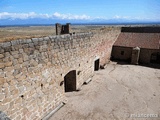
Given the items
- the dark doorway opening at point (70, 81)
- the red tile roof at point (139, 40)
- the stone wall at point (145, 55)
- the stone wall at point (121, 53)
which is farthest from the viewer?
the stone wall at point (121, 53)

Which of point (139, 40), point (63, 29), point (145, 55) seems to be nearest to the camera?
point (63, 29)

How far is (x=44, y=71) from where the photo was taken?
20.9ft

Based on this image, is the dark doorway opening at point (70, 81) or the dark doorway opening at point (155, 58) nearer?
the dark doorway opening at point (70, 81)

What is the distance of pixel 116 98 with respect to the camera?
335 inches

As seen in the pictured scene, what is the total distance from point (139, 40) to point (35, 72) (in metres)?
15.2

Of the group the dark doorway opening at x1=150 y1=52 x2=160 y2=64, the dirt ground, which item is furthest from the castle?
the dark doorway opening at x1=150 y1=52 x2=160 y2=64

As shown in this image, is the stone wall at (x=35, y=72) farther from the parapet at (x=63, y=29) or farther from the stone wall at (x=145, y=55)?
the stone wall at (x=145, y=55)

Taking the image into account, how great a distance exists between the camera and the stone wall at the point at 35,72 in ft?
15.6

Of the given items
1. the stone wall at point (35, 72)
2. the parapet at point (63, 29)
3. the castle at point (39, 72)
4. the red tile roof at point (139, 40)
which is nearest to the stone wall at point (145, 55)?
the red tile roof at point (139, 40)

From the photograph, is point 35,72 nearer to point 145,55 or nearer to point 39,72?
point 39,72

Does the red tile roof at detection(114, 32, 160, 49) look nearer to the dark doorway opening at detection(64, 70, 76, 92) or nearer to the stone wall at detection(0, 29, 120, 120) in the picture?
the stone wall at detection(0, 29, 120, 120)

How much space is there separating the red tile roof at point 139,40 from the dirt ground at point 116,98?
453 cm

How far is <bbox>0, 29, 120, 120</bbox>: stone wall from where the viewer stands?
15.6ft

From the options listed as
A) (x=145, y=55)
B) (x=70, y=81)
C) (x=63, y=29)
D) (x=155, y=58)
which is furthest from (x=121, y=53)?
(x=70, y=81)
